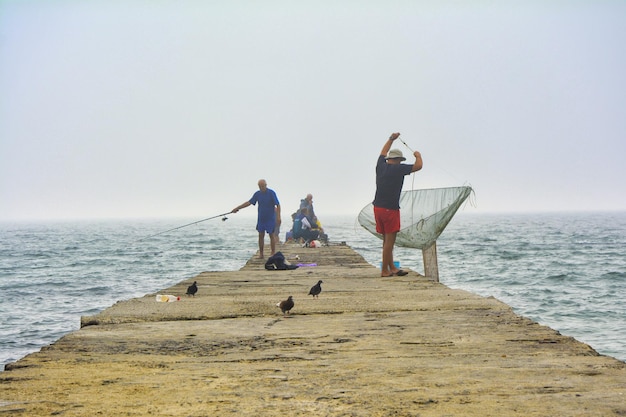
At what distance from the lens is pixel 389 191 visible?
10695 millimetres

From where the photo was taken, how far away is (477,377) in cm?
392

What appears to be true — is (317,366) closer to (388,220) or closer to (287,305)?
(287,305)

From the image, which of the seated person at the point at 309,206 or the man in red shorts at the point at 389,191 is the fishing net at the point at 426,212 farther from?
the seated person at the point at 309,206

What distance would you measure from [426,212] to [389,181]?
2521mm

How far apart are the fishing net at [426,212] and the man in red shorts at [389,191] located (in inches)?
80.7

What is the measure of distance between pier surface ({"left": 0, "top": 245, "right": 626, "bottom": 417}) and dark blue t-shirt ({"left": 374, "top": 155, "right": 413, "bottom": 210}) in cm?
373

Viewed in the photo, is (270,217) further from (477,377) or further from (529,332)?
(477,377)

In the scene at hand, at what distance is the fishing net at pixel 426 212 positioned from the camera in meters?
12.4

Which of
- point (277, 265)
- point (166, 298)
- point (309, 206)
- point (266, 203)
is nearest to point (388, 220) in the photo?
point (277, 265)

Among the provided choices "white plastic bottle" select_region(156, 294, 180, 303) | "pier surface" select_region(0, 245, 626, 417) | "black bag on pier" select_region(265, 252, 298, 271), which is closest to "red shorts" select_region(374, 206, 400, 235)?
"black bag on pier" select_region(265, 252, 298, 271)

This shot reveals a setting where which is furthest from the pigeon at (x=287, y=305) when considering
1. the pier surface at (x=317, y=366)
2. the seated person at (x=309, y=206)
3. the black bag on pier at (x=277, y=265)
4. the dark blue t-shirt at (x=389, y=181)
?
the seated person at (x=309, y=206)

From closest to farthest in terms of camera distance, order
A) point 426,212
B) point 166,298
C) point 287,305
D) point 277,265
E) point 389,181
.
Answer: point 287,305 → point 166,298 → point 389,181 → point 426,212 → point 277,265

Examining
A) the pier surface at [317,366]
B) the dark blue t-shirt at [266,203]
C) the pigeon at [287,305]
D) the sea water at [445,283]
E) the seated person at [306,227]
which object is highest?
the dark blue t-shirt at [266,203]

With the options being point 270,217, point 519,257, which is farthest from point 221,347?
point 519,257
